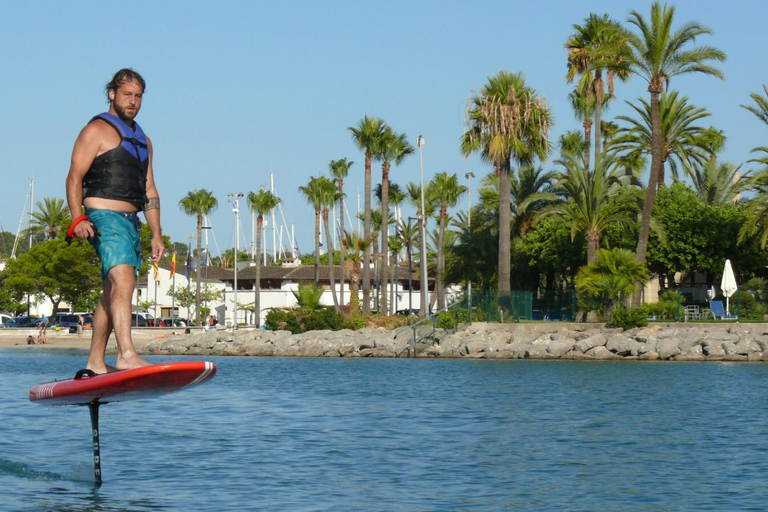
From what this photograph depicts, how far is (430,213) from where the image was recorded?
87.6m

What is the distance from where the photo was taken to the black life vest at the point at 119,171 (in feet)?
28.6

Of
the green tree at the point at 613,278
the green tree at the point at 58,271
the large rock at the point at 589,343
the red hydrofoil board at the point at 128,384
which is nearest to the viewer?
the red hydrofoil board at the point at 128,384

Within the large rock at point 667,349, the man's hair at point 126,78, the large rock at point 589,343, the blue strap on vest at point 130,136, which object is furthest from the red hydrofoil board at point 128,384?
the large rock at point 589,343

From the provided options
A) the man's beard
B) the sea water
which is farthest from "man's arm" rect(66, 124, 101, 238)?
the sea water

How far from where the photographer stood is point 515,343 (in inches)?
1794

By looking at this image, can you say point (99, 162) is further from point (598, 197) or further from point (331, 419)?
point (598, 197)

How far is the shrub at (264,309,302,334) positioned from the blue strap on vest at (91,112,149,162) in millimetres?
50009

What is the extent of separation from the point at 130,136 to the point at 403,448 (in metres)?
9.30

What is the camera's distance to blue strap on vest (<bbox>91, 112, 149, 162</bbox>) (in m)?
8.76

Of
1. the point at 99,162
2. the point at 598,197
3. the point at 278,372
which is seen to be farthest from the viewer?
the point at 598,197

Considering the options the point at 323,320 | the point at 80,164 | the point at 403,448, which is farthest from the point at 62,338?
the point at 80,164

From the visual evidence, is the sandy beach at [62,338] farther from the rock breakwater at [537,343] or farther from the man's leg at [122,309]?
the man's leg at [122,309]

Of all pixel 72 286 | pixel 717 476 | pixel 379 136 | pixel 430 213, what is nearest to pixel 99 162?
pixel 717 476

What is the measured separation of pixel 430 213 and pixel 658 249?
33372 mm
